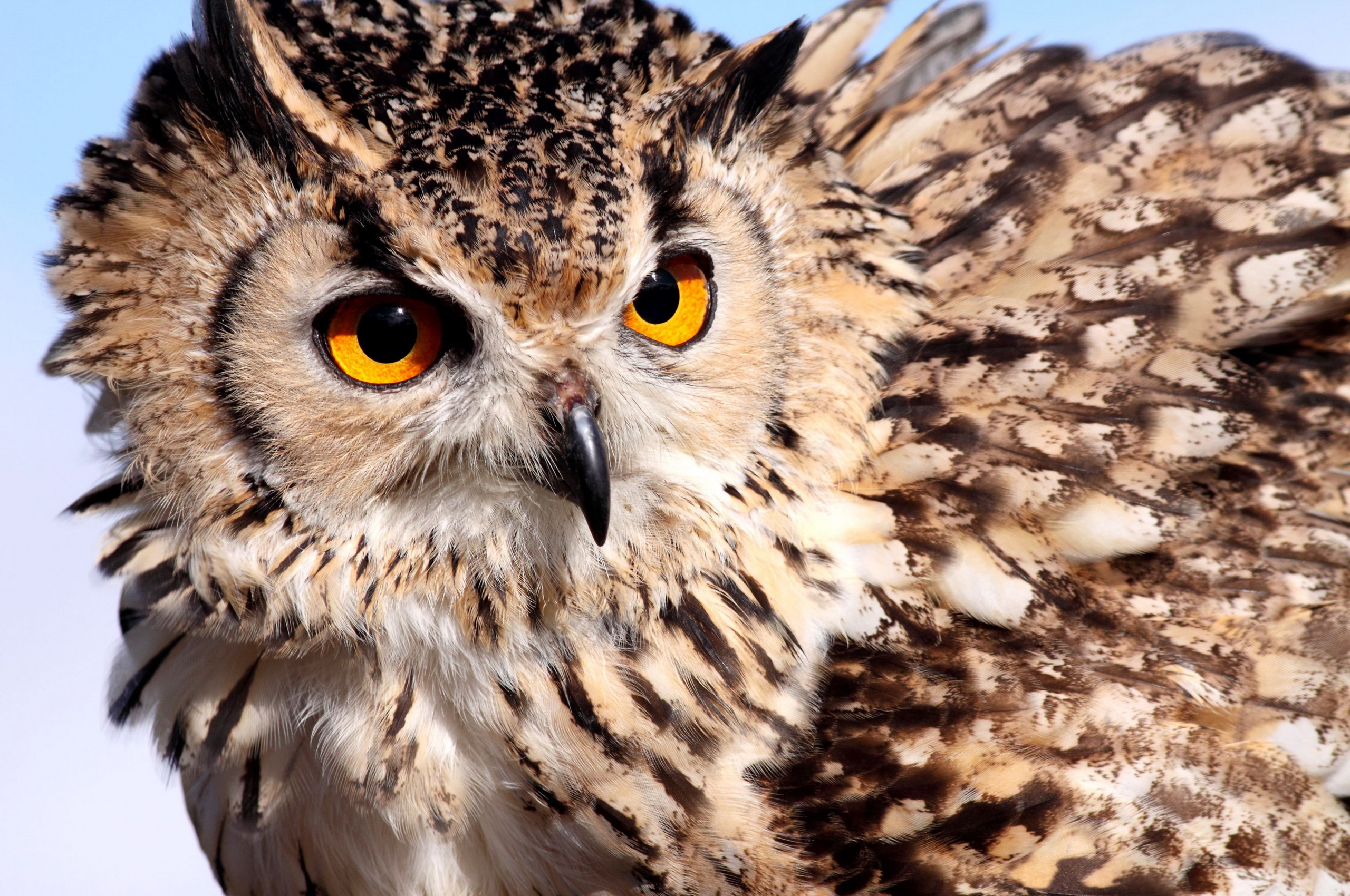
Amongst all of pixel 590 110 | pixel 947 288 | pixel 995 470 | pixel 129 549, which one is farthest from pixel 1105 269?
pixel 129 549

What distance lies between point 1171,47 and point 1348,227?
41cm

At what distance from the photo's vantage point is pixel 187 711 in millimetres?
1555

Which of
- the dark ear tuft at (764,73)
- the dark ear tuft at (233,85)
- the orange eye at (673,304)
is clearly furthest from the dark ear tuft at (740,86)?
the dark ear tuft at (233,85)

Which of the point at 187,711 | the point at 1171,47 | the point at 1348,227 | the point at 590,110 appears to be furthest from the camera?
the point at 1171,47

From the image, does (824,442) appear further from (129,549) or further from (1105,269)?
(129,549)

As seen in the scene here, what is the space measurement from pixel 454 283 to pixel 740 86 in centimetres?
47

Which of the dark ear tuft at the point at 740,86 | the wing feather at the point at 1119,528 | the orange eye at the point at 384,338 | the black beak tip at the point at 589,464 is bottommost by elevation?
the wing feather at the point at 1119,528

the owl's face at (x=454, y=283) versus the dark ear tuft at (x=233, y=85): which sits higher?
the dark ear tuft at (x=233, y=85)

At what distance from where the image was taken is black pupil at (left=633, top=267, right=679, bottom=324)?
138 centimetres

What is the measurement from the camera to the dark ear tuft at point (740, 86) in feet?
4.73

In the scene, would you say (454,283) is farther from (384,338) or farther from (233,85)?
(233,85)

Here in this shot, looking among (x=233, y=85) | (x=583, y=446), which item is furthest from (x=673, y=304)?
(x=233, y=85)

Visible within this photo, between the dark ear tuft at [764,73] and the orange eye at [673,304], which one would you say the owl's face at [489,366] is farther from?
the dark ear tuft at [764,73]

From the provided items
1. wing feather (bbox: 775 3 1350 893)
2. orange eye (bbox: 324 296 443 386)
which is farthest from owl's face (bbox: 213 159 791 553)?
wing feather (bbox: 775 3 1350 893)
